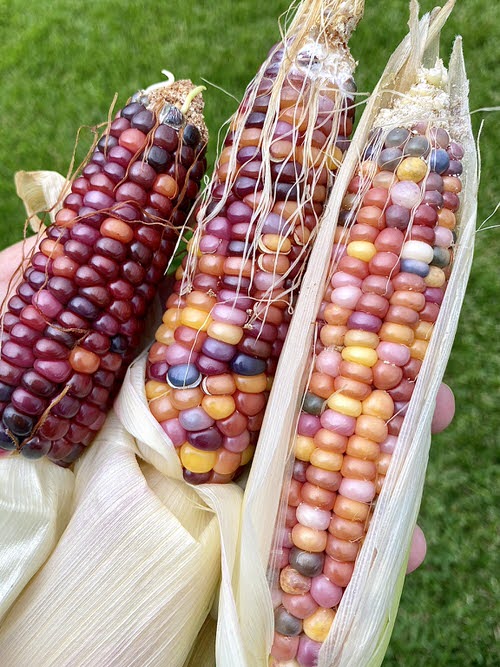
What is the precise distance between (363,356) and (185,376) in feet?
0.99

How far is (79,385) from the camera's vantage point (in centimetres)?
96

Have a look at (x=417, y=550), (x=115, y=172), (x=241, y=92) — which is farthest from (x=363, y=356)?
(x=241, y=92)

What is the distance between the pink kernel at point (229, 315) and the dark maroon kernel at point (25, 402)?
334 mm

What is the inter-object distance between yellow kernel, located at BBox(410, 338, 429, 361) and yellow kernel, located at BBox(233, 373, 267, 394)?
27cm

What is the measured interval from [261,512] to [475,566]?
1.17 metres

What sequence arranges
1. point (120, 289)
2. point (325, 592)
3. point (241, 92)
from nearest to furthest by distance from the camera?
1. point (325, 592)
2. point (120, 289)
3. point (241, 92)

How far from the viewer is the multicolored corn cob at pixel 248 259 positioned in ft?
3.09

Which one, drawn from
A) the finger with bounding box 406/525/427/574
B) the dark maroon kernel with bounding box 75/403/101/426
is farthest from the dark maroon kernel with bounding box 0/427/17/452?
the finger with bounding box 406/525/427/574

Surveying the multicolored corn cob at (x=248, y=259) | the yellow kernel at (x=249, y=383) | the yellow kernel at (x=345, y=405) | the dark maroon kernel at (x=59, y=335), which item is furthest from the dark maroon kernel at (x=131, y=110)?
the yellow kernel at (x=345, y=405)

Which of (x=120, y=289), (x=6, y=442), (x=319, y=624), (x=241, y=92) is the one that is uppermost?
(x=241, y=92)

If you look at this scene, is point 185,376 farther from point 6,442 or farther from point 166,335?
point 6,442

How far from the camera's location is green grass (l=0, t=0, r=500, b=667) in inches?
69.2

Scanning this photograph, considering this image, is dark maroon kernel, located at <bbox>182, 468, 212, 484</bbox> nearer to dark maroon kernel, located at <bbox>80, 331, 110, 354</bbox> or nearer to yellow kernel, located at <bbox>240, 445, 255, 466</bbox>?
yellow kernel, located at <bbox>240, 445, 255, 466</bbox>

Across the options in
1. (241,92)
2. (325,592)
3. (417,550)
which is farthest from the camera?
(241,92)
